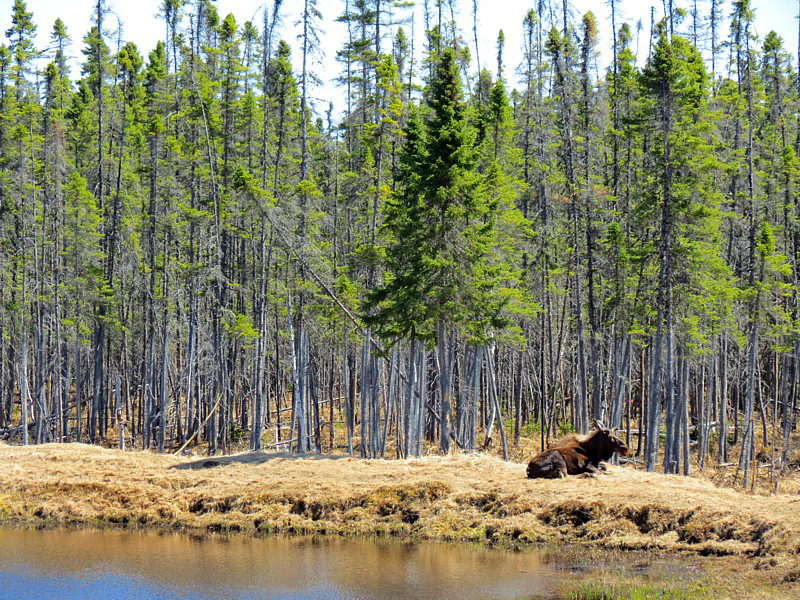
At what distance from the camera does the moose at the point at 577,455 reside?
22.0m

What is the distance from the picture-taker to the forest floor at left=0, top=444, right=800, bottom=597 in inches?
652

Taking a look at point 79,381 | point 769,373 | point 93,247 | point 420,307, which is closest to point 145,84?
point 93,247

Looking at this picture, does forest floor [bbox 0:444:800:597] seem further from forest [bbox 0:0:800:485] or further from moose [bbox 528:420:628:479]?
forest [bbox 0:0:800:485]

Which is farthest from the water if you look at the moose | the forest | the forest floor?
the forest

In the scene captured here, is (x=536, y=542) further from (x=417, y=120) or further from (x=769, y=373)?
(x=769, y=373)

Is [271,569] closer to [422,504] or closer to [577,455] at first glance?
[422,504]

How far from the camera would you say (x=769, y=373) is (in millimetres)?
52562

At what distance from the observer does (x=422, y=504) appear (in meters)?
21.0

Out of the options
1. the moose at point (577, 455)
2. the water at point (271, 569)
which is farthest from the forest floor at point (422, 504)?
the water at point (271, 569)

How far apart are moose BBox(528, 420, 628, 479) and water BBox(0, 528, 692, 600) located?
14.6 feet

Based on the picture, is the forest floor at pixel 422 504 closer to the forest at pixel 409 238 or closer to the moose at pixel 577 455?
the moose at pixel 577 455

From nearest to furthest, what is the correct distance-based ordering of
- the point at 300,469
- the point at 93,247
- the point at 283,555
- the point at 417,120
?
the point at 283,555, the point at 300,469, the point at 417,120, the point at 93,247

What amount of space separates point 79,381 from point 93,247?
23.4 ft

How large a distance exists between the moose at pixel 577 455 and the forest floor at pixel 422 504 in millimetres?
542
